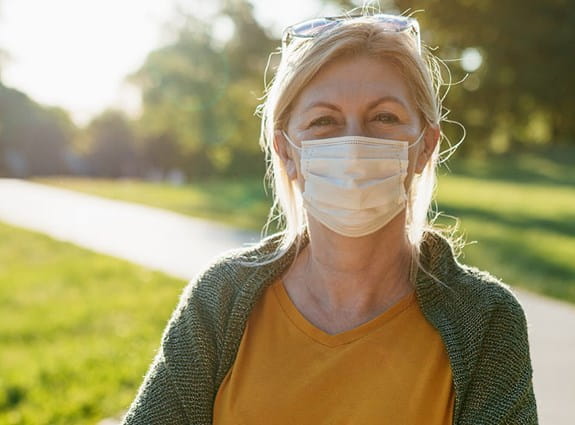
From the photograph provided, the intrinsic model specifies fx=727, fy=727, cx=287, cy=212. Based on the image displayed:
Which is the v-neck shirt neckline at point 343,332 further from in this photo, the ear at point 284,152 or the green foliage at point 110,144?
the green foliage at point 110,144

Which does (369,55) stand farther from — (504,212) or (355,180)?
(504,212)

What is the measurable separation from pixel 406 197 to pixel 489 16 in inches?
1016

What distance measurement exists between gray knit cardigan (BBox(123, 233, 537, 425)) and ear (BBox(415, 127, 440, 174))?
0.78ft

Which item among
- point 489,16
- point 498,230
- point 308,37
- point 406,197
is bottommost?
point 498,230

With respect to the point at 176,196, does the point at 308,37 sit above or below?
above

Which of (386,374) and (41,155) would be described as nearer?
(386,374)

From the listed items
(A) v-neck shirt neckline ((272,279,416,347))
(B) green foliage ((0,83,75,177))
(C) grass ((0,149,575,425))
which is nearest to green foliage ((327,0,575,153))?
(C) grass ((0,149,575,425))

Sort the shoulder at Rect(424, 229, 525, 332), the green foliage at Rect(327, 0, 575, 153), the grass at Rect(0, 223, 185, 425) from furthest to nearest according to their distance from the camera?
the green foliage at Rect(327, 0, 575, 153) < the grass at Rect(0, 223, 185, 425) < the shoulder at Rect(424, 229, 525, 332)

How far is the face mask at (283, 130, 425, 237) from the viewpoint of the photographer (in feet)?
7.05

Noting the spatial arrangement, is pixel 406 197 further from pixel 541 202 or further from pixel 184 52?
pixel 184 52

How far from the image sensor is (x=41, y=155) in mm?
47594

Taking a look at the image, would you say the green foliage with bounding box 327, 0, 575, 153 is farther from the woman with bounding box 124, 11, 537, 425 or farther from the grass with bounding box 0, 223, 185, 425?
the woman with bounding box 124, 11, 537, 425

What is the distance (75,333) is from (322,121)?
411 centimetres

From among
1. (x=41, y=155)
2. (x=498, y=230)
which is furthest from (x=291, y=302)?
(x=41, y=155)
